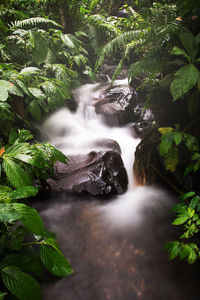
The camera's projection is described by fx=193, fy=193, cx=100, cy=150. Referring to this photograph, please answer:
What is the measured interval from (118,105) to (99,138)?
1.19 m

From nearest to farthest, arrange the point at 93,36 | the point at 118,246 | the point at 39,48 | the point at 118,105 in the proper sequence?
the point at 118,246 → the point at 39,48 → the point at 118,105 → the point at 93,36

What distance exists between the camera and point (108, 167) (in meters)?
2.80

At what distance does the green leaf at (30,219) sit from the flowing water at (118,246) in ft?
2.37

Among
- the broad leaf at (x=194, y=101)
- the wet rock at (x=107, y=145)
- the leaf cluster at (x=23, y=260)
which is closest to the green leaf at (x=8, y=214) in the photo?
the leaf cluster at (x=23, y=260)

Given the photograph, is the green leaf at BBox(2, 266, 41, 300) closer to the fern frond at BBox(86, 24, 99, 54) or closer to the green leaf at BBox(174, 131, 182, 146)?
the green leaf at BBox(174, 131, 182, 146)

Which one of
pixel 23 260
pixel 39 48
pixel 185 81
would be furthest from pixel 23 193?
pixel 39 48

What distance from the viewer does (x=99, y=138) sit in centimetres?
396

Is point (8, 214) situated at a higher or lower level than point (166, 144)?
higher

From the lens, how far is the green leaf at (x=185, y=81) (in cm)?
193

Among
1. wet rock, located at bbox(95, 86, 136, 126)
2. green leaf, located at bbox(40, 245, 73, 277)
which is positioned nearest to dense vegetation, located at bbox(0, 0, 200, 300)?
green leaf, located at bbox(40, 245, 73, 277)

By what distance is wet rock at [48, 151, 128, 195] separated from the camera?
269 centimetres

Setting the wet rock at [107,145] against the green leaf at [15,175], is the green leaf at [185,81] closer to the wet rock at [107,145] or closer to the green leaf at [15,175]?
the green leaf at [15,175]

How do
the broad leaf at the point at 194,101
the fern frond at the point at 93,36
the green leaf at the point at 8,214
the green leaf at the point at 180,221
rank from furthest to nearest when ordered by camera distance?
the fern frond at the point at 93,36
the broad leaf at the point at 194,101
the green leaf at the point at 180,221
the green leaf at the point at 8,214

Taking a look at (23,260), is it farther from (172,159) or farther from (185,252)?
(172,159)
